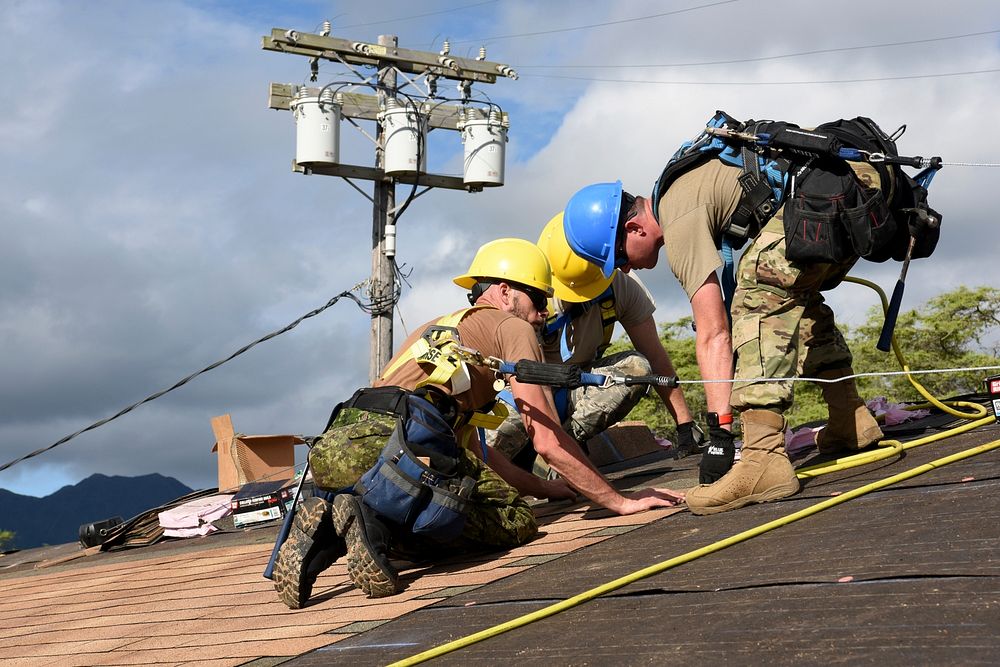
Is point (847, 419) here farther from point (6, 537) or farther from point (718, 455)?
point (6, 537)

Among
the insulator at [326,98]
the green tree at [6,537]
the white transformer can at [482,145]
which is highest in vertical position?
the insulator at [326,98]

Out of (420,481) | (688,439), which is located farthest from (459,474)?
(688,439)

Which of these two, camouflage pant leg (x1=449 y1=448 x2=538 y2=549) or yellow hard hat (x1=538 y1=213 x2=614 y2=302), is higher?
yellow hard hat (x1=538 y1=213 x2=614 y2=302)

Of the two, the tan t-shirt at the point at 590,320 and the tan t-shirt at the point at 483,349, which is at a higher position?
the tan t-shirt at the point at 590,320

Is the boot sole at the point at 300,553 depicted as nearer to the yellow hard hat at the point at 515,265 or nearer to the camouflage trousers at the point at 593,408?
the yellow hard hat at the point at 515,265

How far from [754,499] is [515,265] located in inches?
58.9

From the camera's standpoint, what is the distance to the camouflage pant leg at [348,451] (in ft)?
12.5

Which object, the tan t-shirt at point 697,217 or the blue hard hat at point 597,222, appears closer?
the tan t-shirt at point 697,217

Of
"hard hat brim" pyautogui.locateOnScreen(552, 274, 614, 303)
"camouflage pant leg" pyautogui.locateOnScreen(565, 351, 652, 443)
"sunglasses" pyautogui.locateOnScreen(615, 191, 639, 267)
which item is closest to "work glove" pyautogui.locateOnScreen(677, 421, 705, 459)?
"camouflage pant leg" pyautogui.locateOnScreen(565, 351, 652, 443)

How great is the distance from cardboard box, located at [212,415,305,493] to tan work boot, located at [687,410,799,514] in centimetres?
536

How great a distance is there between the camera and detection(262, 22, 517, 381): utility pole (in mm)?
12328

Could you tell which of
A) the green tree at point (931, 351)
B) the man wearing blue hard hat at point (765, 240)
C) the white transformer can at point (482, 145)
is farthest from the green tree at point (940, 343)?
the man wearing blue hard hat at point (765, 240)

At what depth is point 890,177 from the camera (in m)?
3.82

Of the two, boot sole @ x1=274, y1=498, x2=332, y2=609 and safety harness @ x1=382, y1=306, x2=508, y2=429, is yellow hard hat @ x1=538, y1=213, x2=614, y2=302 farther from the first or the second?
boot sole @ x1=274, y1=498, x2=332, y2=609
